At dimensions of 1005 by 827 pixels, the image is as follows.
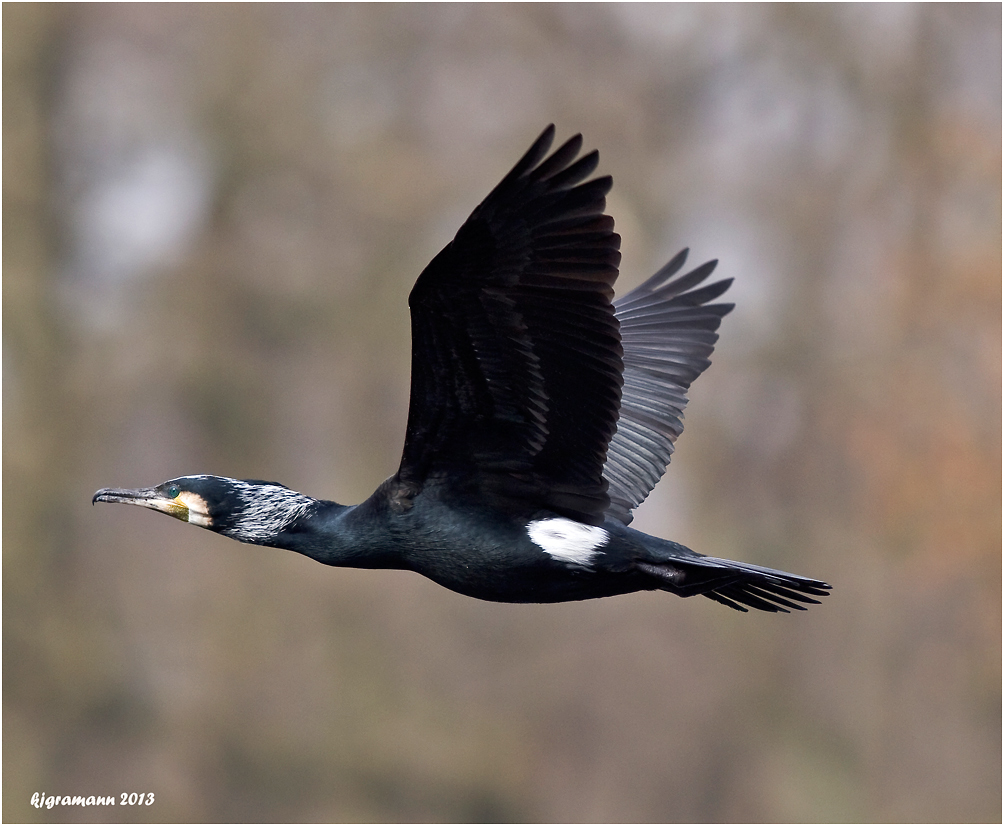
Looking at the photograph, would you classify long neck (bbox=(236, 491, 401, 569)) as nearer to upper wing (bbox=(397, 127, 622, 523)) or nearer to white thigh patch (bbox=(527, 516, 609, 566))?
upper wing (bbox=(397, 127, 622, 523))

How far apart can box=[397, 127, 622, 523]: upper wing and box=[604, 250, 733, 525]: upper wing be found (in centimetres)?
94

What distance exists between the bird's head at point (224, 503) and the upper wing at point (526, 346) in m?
0.75

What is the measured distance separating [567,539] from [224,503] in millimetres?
1507

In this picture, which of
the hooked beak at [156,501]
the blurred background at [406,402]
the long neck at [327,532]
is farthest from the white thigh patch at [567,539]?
the blurred background at [406,402]

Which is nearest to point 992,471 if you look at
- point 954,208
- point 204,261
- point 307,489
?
point 954,208

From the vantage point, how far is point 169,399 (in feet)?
51.7

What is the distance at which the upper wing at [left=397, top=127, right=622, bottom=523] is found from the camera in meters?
4.96

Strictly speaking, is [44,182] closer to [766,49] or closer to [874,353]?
[766,49]

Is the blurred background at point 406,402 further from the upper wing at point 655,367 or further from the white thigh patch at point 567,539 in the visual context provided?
the white thigh patch at point 567,539

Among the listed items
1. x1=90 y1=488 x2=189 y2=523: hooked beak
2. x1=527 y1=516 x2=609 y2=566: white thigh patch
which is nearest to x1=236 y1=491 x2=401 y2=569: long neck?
x1=90 y1=488 x2=189 y2=523: hooked beak

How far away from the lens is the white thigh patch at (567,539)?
227 inches

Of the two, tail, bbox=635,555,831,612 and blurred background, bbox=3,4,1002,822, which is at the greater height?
blurred background, bbox=3,4,1002,822

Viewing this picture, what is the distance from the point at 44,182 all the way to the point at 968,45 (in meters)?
11.3

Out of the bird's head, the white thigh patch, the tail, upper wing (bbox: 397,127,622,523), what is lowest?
the tail
